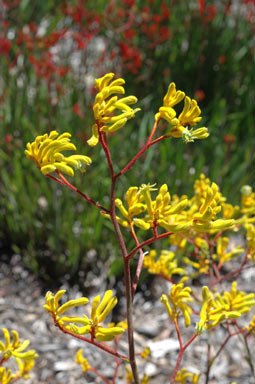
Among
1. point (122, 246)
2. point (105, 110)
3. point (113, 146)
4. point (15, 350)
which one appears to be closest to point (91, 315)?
point (122, 246)

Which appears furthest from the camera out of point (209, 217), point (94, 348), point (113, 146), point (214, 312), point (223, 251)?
point (113, 146)

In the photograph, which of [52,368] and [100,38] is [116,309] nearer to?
[52,368]

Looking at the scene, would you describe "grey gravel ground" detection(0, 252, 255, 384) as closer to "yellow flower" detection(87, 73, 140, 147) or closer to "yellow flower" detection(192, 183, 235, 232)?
"yellow flower" detection(192, 183, 235, 232)

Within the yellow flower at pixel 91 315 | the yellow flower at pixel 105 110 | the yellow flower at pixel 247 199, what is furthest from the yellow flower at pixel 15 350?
the yellow flower at pixel 247 199

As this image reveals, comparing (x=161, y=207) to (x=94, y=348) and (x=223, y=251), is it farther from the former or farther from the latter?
(x=94, y=348)

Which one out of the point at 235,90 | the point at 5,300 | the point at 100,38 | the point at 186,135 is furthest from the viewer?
the point at 100,38

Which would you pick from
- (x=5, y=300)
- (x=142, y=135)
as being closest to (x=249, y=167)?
(x=142, y=135)

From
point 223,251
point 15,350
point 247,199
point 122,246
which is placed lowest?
point 15,350

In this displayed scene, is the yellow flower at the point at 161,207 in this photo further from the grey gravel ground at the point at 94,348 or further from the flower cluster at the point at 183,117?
the grey gravel ground at the point at 94,348
